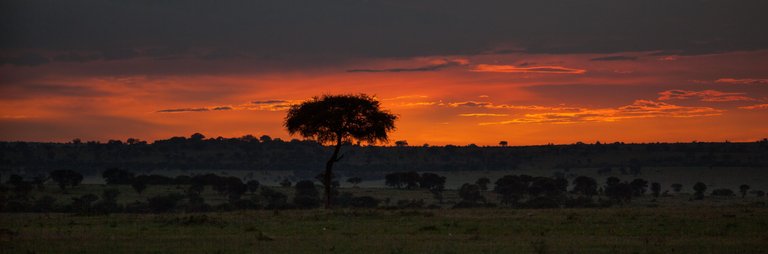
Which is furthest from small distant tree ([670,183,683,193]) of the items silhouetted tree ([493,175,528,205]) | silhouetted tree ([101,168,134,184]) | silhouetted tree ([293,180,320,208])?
silhouetted tree ([101,168,134,184])

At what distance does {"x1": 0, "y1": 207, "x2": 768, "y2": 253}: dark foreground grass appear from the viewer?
1158 inches

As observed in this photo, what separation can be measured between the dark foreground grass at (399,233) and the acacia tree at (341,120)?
12.8 m

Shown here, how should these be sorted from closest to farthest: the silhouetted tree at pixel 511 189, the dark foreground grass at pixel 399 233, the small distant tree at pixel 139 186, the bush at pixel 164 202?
the dark foreground grass at pixel 399 233 < the bush at pixel 164 202 < the small distant tree at pixel 139 186 < the silhouetted tree at pixel 511 189

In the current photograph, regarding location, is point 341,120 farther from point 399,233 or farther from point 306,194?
point 306,194

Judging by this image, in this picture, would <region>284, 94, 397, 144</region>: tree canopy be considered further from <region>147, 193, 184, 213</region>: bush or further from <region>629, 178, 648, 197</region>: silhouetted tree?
<region>629, 178, 648, 197</region>: silhouetted tree

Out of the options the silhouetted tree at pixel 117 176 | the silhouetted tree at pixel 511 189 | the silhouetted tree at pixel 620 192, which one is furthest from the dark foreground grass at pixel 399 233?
the silhouetted tree at pixel 117 176

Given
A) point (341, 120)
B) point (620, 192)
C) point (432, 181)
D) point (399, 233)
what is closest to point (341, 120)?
point (341, 120)

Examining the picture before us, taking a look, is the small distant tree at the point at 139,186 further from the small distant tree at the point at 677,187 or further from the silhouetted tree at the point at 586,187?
the small distant tree at the point at 677,187

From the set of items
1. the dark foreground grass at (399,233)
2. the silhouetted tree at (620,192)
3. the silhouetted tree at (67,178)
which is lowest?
the dark foreground grass at (399,233)

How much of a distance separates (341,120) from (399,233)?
2343 cm

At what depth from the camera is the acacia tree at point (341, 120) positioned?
58219 mm

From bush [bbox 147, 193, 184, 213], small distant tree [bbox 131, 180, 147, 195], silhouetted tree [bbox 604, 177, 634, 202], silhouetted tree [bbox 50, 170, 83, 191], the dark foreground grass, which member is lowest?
the dark foreground grass

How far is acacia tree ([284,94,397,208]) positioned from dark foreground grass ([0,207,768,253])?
1277cm

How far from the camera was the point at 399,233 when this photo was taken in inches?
1393
